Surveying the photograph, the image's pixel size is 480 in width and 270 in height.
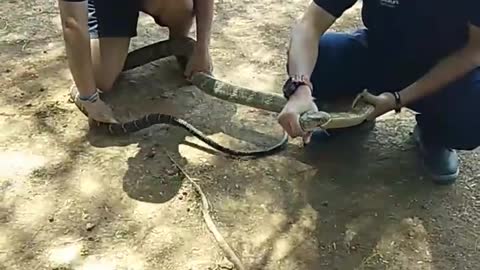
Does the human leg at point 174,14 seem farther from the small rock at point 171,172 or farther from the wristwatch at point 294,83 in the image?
the wristwatch at point 294,83

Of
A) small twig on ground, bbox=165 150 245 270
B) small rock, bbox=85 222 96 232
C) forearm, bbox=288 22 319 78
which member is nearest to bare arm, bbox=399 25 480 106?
forearm, bbox=288 22 319 78

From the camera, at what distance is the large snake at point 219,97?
93.4 inches

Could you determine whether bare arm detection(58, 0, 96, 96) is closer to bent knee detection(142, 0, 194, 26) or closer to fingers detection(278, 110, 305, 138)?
bent knee detection(142, 0, 194, 26)

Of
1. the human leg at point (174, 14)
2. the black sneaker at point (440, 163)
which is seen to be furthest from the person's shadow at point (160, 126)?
the black sneaker at point (440, 163)

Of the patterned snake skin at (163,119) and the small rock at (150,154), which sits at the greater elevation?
the patterned snake skin at (163,119)

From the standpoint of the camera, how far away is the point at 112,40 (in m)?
2.93

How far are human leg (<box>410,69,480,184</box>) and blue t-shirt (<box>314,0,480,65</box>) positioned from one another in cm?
12

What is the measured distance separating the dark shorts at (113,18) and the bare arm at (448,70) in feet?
3.60

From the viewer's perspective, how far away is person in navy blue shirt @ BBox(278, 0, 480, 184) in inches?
90.3

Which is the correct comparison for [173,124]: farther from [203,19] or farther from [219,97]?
[203,19]

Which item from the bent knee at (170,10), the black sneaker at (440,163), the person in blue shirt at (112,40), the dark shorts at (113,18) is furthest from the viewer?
the bent knee at (170,10)

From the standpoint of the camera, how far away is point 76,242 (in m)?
2.24

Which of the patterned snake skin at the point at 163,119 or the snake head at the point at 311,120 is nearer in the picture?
the snake head at the point at 311,120

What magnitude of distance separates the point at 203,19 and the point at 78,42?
0.53 m
